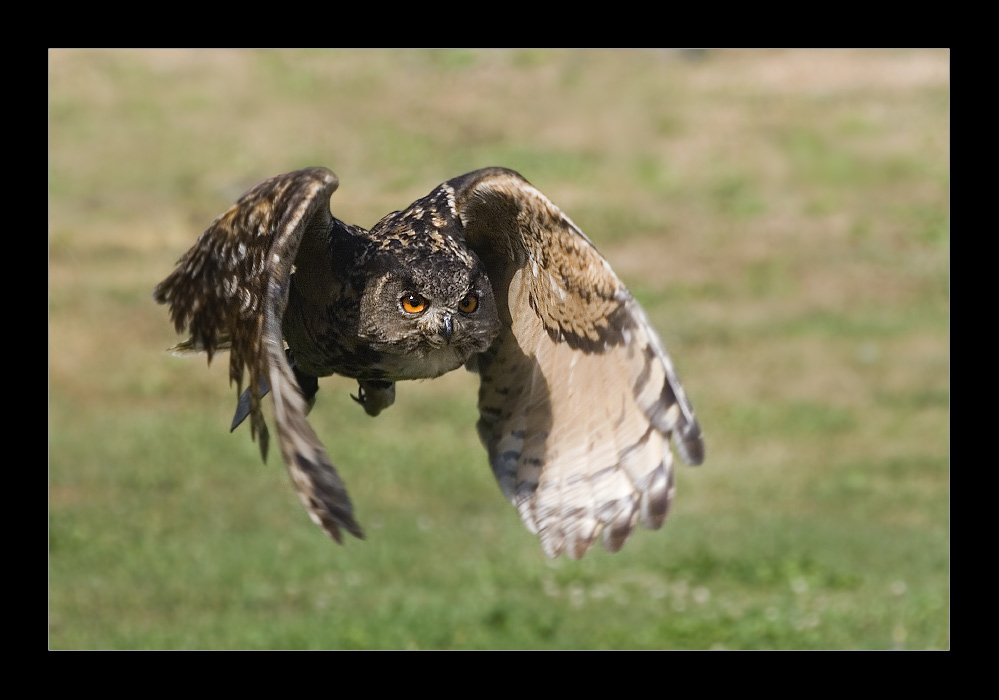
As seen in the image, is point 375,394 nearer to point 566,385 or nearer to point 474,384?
point 566,385

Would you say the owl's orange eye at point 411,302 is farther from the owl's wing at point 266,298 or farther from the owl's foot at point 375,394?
Result: the owl's foot at point 375,394

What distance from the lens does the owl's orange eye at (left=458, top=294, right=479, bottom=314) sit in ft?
17.3

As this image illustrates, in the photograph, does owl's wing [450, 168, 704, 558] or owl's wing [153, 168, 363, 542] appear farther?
owl's wing [450, 168, 704, 558]

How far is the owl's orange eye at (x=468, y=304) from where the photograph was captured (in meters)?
5.29

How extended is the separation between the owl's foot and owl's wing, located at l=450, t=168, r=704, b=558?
1.35ft

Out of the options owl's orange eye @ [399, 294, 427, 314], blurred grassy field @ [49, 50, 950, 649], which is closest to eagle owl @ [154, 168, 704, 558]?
owl's orange eye @ [399, 294, 427, 314]

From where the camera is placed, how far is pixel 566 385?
5629 mm

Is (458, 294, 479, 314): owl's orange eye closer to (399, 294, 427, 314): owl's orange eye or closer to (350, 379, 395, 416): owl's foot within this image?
(399, 294, 427, 314): owl's orange eye

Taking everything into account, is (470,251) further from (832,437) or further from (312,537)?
(832,437)

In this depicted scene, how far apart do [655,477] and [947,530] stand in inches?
317

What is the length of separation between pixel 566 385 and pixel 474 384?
384 inches

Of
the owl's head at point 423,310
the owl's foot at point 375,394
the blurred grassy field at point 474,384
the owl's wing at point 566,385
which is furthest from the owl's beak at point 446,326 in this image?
the blurred grassy field at point 474,384

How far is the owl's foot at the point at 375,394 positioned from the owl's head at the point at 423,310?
393 mm

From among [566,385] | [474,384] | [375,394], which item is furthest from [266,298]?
[474,384]
